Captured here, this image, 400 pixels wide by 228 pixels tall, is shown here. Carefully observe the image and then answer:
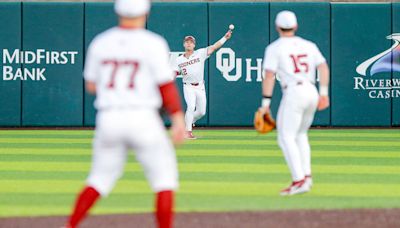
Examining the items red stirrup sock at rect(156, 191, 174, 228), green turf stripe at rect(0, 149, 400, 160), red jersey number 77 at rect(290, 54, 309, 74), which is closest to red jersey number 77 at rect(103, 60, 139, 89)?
red stirrup sock at rect(156, 191, 174, 228)

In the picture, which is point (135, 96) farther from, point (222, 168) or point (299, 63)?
point (222, 168)

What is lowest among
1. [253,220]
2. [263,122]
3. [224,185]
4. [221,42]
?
[253,220]

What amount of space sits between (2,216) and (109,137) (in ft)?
9.00

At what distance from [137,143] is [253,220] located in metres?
2.35

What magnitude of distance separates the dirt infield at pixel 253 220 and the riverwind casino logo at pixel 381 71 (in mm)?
14891

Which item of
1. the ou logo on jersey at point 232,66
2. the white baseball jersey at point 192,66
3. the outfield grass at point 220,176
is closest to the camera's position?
the outfield grass at point 220,176

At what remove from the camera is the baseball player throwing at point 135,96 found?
6.56m

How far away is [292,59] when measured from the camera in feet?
33.3

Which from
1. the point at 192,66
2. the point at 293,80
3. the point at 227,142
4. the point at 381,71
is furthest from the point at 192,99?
the point at 293,80

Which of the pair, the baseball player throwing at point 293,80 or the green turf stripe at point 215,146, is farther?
the green turf stripe at point 215,146

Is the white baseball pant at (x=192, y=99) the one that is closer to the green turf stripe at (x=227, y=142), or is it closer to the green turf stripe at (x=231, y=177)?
the green turf stripe at (x=227, y=142)

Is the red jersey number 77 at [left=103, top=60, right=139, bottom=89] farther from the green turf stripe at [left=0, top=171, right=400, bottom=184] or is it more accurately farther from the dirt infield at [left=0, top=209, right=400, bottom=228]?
the green turf stripe at [left=0, top=171, right=400, bottom=184]

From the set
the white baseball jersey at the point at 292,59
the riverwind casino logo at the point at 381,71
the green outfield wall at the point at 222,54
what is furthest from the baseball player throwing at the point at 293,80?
the riverwind casino logo at the point at 381,71

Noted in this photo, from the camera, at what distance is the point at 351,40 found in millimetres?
23672
